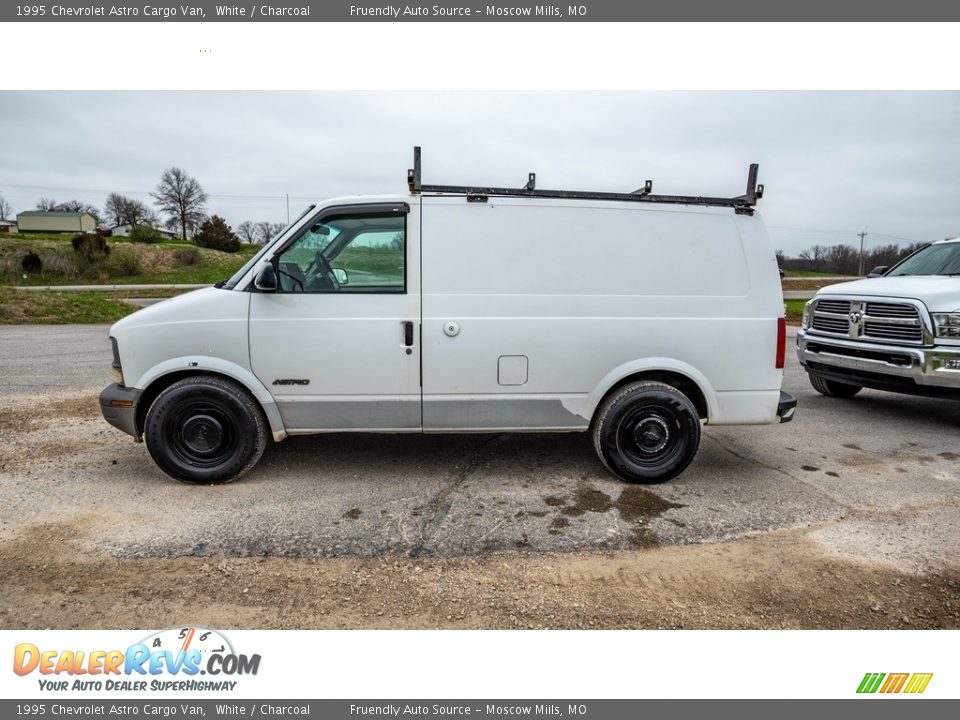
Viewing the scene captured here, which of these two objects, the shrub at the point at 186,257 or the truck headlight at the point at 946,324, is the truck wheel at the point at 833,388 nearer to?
the truck headlight at the point at 946,324

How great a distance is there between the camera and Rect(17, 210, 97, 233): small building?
262 feet

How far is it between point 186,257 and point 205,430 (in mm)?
42198

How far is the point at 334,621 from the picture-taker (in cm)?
273

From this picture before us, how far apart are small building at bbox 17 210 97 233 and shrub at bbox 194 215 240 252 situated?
1660 inches

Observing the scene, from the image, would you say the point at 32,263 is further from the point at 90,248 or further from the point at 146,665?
the point at 146,665

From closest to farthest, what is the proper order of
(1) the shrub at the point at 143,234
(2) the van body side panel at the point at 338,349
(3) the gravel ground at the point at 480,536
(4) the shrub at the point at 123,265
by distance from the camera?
(3) the gravel ground at the point at 480,536
(2) the van body side panel at the point at 338,349
(4) the shrub at the point at 123,265
(1) the shrub at the point at 143,234

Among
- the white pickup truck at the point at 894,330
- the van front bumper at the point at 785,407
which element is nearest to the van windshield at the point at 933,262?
the white pickup truck at the point at 894,330

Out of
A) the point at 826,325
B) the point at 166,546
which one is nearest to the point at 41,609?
the point at 166,546

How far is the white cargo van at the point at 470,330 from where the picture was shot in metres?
4.23

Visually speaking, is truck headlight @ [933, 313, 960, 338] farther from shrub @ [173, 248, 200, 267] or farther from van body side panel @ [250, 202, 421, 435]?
shrub @ [173, 248, 200, 267]

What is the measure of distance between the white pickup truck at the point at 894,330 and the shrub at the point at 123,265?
41885mm

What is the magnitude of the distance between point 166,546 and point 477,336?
2418 mm

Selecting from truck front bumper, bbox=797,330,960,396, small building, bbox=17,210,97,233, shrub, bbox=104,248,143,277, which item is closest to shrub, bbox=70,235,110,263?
shrub, bbox=104,248,143,277

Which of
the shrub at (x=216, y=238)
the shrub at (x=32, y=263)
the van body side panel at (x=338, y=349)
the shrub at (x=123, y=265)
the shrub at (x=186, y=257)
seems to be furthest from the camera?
the shrub at (x=216, y=238)
